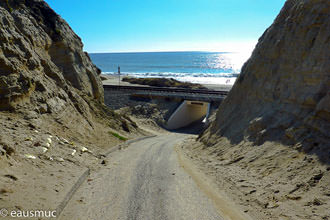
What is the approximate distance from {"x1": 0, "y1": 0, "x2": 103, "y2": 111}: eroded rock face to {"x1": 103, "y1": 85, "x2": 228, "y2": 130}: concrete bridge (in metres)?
15.6

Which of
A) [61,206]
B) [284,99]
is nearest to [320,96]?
[284,99]

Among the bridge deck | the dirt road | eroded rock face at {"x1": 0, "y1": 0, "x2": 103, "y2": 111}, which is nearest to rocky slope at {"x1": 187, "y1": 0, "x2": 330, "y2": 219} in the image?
the dirt road

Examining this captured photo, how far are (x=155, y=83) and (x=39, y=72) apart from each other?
155 feet

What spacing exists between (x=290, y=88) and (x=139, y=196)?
8594 millimetres

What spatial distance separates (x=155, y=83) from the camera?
63844 mm

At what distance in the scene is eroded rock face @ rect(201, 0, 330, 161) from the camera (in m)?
10.8

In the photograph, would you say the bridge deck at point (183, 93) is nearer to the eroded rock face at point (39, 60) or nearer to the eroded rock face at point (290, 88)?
the eroded rock face at point (39, 60)

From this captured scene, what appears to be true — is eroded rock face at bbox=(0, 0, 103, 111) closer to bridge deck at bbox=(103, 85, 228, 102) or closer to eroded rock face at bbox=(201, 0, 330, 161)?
eroded rock face at bbox=(201, 0, 330, 161)

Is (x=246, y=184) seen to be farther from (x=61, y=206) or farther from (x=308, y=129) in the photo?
(x=61, y=206)

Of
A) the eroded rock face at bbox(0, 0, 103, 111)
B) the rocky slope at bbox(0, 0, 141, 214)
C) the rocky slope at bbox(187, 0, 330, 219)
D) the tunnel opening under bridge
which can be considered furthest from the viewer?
the tunnel opening under bridge

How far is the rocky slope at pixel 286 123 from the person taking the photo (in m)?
8.91

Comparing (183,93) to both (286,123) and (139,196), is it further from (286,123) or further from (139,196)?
(139,196)

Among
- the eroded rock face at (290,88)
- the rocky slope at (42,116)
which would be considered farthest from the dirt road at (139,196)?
the eroded rock face at (290,88)

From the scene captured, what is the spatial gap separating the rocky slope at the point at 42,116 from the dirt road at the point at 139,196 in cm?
74
